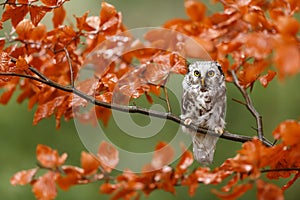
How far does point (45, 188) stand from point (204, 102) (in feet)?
2.19

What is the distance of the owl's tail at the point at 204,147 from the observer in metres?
1.52

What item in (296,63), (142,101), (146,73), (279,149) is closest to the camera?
(296,63)

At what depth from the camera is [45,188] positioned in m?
0.95

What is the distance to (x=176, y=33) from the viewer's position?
152 centimetres

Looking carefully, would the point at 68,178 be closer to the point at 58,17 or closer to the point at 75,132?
the point at 58,17

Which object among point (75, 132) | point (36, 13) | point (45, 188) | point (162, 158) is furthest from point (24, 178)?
point (75, 132)

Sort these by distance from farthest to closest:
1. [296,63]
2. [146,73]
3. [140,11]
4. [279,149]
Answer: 1. [140,11]
2. [146,73]
3. [279,149]
4. [296,63]

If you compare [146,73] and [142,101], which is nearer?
[146,73]

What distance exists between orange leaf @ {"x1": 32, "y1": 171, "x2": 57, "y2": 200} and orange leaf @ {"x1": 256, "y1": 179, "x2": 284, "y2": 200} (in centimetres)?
36

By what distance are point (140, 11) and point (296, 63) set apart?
2471mm

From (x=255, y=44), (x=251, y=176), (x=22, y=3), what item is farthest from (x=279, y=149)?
(x=22, y=3)

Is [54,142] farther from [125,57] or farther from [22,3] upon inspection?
[22,3]

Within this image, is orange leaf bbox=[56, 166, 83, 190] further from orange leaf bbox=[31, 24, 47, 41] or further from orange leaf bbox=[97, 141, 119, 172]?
orange leaf bbox=[31, 24, 47, 41]

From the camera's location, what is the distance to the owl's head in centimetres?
145
